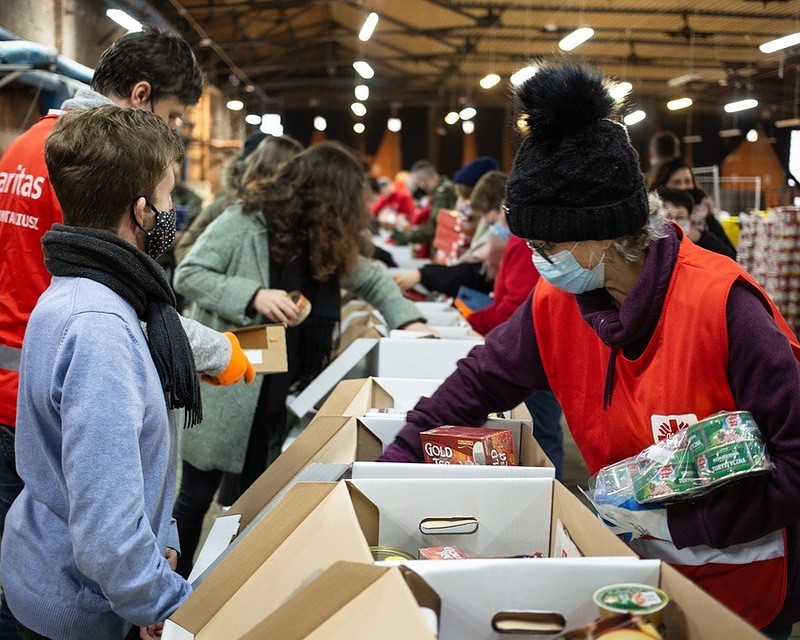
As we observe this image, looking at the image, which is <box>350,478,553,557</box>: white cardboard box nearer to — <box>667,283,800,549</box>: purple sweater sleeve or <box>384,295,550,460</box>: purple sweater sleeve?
<box>667,283,800,549</box>: purple sweater sleeve

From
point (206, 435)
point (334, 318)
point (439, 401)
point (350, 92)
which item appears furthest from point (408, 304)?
point (350, 92)

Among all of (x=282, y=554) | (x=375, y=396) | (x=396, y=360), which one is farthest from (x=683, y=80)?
(x=282, y=554)

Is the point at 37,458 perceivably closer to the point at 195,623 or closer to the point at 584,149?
the point at 195,623

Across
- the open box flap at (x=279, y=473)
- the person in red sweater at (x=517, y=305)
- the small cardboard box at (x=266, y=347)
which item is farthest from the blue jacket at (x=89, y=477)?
the person in red sweater at (x=517, y=305)

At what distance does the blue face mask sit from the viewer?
5.52 feet

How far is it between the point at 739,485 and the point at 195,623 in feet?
3.00

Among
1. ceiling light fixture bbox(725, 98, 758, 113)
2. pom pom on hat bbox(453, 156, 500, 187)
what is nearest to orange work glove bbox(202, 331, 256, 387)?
pom pom on hat bbox(453, 156, 500, 187)

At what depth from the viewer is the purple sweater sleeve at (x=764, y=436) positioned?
1.39 metres

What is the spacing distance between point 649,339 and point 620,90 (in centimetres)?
50

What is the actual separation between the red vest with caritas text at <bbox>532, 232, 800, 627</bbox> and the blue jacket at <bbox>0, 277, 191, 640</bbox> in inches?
33.4

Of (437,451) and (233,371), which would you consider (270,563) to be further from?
(233,371)

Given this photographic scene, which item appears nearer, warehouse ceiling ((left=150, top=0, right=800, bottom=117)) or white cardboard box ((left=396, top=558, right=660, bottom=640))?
white cardboard box ((left=396, top=558, right=660, bottom=640))

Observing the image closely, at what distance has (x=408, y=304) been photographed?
341 cm

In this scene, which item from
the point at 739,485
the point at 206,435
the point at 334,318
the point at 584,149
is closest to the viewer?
the point at 739,485
